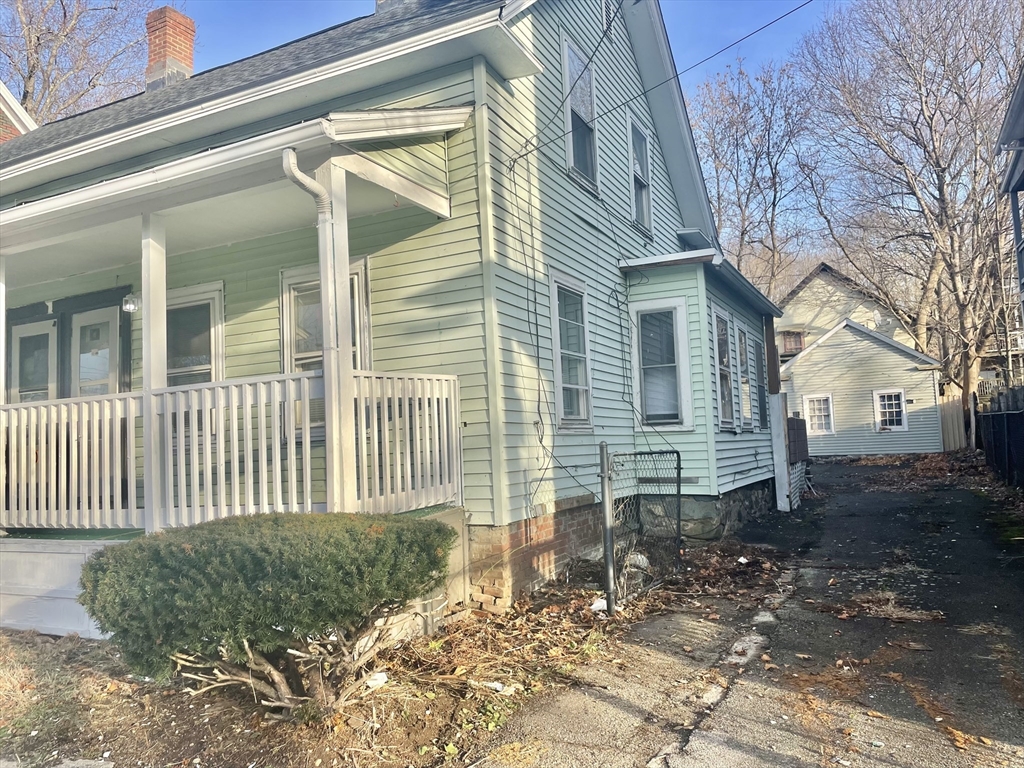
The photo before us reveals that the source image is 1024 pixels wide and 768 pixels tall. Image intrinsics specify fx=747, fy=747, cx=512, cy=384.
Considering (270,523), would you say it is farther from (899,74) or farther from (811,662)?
(899,74)

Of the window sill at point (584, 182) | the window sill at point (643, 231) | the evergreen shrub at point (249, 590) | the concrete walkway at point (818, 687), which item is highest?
the window sill at point (584, 182)

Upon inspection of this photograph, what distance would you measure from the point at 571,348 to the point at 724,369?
341 cm

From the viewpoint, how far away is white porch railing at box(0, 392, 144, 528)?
6.13m

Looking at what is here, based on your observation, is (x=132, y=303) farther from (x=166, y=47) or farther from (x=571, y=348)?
(x=571, y=348)

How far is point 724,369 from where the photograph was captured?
36.1 ft

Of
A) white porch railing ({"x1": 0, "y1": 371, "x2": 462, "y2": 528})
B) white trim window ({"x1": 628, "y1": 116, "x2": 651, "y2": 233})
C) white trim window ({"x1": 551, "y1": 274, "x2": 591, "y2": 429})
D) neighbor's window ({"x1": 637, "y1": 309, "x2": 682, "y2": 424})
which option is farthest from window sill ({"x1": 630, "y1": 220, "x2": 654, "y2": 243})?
white porch railing ({"x1": 0, "y1": 371, "x2": 462, "y2": 528})

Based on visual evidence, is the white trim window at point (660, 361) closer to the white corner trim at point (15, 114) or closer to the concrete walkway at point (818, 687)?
the concrete walkway at point (818, 687)

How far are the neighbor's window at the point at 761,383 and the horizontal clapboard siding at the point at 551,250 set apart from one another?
3.61 metres

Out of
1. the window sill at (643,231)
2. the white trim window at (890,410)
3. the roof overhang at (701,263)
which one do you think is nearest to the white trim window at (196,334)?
the roof overhang at (701,263)

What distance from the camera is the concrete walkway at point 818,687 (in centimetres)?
373

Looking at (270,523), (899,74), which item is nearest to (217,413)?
(270,523)

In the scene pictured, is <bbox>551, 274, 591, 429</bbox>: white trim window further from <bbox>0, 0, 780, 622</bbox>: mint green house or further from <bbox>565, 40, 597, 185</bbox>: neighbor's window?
<bbox>565, 40, 597, 185</bbox>: neighbor's window

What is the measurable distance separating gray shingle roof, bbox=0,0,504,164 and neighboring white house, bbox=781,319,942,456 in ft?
76.7

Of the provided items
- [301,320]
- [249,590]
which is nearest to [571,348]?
[301,320]
